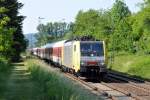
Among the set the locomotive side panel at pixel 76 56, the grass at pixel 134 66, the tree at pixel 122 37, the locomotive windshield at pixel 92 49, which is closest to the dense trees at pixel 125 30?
the tree at pixel 122 37

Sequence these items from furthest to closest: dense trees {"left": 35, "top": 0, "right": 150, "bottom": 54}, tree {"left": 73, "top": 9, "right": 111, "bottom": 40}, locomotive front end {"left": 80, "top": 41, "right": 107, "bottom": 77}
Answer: tree {"left": 73, "top": 9, "right": 111, "bottom": 40} < dense trees {"left": 35, "top": 0, "right": 150, "bottom": 54} < locomotive front end {"left": 80, "top": 41, "right": 107, "bottom": 77}

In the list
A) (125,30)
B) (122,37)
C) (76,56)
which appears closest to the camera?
(76,56)

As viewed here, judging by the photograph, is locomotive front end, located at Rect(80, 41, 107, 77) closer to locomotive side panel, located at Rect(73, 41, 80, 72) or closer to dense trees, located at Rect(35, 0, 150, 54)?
A: locomotive side panel, located at Rect(73, 41, 80, 72)

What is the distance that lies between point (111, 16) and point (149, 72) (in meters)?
36.3

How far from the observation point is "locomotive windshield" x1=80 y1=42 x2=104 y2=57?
105ft

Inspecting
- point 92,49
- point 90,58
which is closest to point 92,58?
point 90,58

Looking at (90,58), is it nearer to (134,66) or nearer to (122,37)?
(134,66)

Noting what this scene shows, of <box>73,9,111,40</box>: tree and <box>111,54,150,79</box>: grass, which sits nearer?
<box>111,54,150,79</box>: grass

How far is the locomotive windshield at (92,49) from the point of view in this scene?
105 ft

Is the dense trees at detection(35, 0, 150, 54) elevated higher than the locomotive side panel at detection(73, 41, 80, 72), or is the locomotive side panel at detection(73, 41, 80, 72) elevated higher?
the dense trees at detection(35, 0, 150, 54)

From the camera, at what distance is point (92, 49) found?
3198 cm

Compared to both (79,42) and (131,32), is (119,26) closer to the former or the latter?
(131,32)

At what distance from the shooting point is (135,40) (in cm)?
7150

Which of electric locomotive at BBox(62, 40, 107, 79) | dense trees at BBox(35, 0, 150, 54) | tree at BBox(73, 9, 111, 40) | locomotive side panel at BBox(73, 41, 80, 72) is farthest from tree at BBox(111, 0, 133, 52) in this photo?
electric locomotive at BBox(62, 40, 107, 79)
